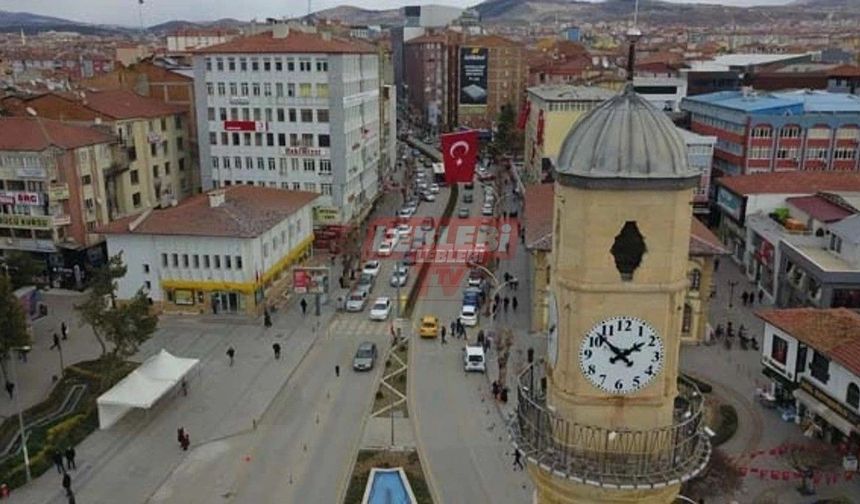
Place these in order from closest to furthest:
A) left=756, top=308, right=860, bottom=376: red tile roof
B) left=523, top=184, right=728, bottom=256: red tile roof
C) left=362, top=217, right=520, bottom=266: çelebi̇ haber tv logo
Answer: left=756, top=308, right=860, bottom=376: red tile roof < left=523, top=184, right=728, bottom=256: red tile roof < left=362, top=217, right=520, bottom=266: çelebi̇ haber tv logo

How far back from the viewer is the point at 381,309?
4422cm

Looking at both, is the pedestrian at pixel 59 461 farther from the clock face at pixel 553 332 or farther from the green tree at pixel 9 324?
the clock face at pixel 553 332

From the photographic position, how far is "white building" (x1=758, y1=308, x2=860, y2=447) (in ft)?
89.7

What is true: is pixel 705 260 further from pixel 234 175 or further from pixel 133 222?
pixel 234 175

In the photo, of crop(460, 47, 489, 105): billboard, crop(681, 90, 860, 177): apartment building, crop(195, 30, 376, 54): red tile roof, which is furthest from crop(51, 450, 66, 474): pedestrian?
crop(460, 47, 489, 105): billboard

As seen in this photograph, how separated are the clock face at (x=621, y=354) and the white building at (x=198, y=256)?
1384 inches

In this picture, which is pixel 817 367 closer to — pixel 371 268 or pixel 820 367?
pixel 820 367

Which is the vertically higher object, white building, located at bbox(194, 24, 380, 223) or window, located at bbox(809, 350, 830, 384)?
white building, located at bbox(194, 24, 380, 223)

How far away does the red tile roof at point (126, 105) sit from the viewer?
56.2 meters

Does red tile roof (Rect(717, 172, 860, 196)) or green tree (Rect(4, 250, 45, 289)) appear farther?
red tile roof (Rect(717, 172, 860, 196))

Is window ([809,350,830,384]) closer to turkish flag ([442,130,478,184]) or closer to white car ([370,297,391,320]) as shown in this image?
turkish flag ([442,130,478,184])

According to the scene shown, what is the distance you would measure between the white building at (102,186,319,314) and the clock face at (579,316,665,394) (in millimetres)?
35161

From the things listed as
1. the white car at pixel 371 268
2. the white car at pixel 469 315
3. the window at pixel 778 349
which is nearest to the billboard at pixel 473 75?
the white car at pixel 371 268

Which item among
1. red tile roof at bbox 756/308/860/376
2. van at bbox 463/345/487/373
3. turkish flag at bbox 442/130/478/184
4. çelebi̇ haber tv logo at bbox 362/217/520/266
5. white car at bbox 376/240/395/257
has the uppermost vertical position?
turkish flag at bbox 442/130/478/184
